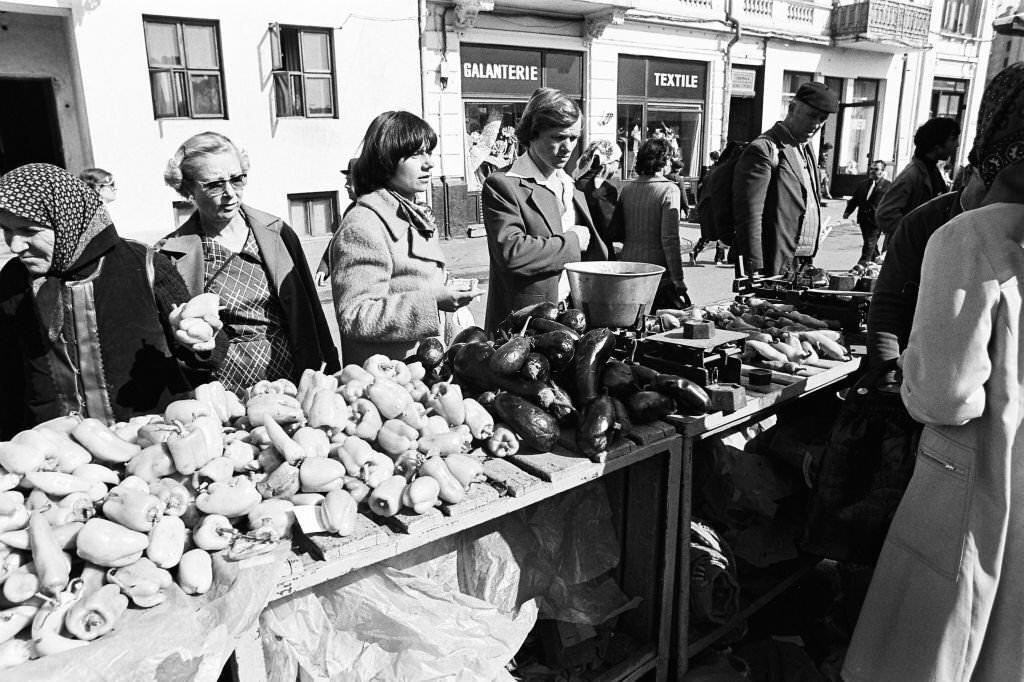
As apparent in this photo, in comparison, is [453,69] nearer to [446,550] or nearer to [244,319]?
[244,319]

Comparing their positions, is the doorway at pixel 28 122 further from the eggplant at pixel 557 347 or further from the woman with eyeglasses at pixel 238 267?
the eggplant at pixel 557 347

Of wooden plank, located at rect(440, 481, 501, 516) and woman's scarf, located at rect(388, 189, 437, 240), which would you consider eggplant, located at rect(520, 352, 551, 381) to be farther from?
woman's scarf, located at rect(388, 189, 437, 240)

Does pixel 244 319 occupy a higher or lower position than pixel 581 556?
higher

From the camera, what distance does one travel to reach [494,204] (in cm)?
334

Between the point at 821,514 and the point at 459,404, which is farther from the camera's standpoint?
the point at 821,514

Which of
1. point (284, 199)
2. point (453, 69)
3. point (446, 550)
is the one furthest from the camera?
point (453, 69)

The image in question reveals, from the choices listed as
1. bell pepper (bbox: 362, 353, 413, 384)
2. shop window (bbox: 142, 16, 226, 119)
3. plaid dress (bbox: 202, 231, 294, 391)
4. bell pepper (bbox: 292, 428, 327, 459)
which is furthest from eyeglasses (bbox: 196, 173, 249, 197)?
shop window (bbox: 142, 16, 226, 119)

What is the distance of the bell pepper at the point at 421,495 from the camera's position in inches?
68.1

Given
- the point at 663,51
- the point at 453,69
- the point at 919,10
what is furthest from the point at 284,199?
the point at 919,10

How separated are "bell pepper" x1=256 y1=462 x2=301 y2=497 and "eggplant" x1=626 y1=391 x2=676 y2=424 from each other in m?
1.03

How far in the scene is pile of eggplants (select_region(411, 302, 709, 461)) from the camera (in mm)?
2107

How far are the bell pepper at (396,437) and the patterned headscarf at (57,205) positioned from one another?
121cm

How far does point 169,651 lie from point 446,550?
30.6 inches

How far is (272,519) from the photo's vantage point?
5.49 feet
